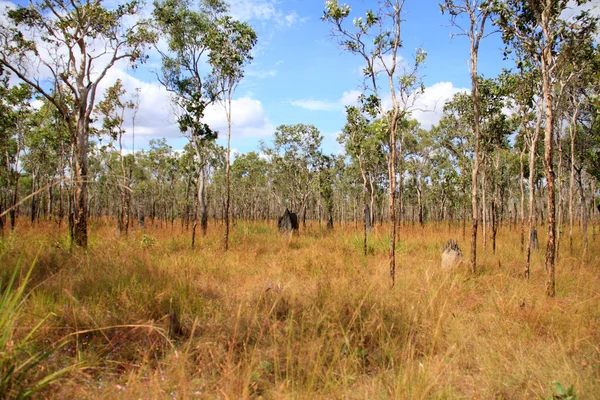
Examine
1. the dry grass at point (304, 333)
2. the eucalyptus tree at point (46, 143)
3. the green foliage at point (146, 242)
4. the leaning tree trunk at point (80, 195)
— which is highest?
the eucalyptus tree at point (46, 143)

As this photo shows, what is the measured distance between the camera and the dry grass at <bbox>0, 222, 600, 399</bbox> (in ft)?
9.31

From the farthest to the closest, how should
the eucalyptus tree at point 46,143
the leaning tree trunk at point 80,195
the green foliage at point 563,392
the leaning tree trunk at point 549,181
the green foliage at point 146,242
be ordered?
the eucalyptus tree at point 46,143, the green foliage at point 146,242, the leaning tree trunk at point 80,195, the leaning tree trunk at point 549,181, the green foliage at point 563,392

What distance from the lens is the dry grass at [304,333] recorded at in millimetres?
2838

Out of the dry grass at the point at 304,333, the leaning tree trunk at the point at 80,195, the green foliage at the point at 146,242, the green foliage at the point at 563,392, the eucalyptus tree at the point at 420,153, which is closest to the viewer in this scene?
the green foliage at the point at 563,392

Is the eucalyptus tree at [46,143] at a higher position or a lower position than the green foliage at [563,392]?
higher

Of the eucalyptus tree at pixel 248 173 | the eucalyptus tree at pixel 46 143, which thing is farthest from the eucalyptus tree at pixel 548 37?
the eucalyptus tree at pixel 248 173

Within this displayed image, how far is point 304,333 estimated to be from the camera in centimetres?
397

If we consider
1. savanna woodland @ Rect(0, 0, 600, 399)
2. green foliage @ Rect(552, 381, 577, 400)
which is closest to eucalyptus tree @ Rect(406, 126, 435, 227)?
savanna woodland @ Rect(0, 0, 600, 399)

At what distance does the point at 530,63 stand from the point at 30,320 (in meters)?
11.3

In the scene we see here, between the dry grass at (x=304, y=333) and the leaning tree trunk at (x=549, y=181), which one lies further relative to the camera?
the leaning tree trunk at (x=549, y=181)

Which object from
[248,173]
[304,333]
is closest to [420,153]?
[248,173]

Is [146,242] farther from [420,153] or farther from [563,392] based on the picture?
[420,153]

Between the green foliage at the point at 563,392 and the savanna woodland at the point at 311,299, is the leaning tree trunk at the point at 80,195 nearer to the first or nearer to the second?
the savanna woodland at the point at 311,299

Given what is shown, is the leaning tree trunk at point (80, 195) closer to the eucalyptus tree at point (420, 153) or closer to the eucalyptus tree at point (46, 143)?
the eucalyptus tree at point (46, 143)
